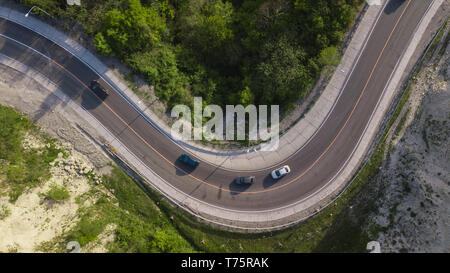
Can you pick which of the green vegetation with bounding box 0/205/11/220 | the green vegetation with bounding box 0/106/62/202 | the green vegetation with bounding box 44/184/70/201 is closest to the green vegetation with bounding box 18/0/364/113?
the green vegetation with bounding box 0/106/62/202

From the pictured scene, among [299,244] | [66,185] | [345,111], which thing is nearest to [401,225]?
[299,244]

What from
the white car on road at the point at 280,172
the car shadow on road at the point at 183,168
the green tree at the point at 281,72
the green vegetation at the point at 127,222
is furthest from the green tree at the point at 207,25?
the green vegetation at the point at 127,222

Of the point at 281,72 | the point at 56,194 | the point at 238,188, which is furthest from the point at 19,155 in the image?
the point at 281,72

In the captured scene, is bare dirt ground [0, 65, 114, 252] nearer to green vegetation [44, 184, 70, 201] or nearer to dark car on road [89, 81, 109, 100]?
A: green vegetation [44, 184, 70, 201]

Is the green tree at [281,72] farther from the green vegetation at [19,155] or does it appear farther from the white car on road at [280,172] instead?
the green vegetation at [19,155]

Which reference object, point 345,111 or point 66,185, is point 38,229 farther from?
point 345,111

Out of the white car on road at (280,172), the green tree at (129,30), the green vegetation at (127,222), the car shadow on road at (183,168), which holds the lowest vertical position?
the green vegetation at (127,222)

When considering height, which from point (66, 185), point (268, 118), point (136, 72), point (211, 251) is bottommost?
point (211, 251)
